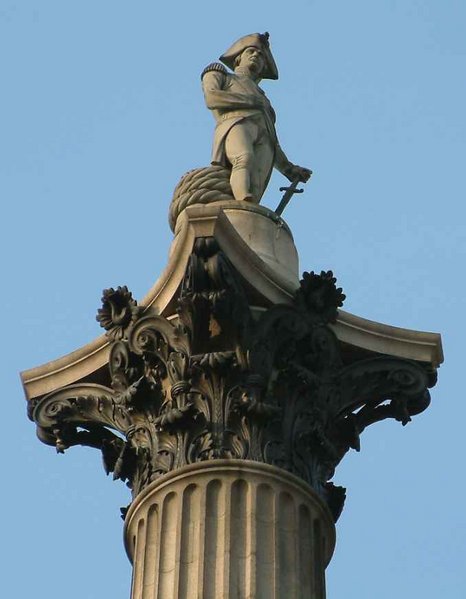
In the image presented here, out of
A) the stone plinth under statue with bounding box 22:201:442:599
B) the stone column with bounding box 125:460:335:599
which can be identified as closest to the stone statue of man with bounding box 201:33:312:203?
the stone plinth under statue with bounding box 22:201:442:599

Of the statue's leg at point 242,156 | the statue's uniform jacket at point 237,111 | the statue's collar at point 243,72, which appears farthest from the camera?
the statue's collar at point 243,72

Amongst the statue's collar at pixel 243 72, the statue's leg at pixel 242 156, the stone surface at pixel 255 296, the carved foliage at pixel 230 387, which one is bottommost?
the carved foliage at pixel 230 387

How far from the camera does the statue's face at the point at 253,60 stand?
3166 centimetres

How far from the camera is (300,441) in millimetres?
24359

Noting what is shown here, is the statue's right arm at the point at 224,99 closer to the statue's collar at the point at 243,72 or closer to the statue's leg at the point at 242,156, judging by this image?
the statue's leg at the point at 242,156

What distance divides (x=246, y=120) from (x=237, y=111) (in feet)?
1.02

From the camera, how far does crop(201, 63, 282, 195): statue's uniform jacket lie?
29484 millimetres

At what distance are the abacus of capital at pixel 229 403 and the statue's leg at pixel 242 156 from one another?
49.0 inches

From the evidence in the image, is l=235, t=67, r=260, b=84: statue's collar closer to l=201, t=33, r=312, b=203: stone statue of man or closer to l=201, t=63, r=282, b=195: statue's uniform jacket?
l=201, t=33, r=312, b=203: stone statue of man

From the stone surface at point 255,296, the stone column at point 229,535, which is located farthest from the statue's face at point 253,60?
the stone column at point 229,535

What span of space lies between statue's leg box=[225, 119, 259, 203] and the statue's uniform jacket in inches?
3.4

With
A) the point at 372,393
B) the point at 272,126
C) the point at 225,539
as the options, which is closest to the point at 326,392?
the point at 372,393

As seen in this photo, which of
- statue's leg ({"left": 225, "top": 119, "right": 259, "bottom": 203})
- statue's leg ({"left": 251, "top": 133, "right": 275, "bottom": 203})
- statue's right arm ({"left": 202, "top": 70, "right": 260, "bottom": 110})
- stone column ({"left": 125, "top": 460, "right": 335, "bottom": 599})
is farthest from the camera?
statue's right arm ({"left": 202, "top": 70, "right": 260, "bottom": 110})

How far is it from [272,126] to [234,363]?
694 cm
